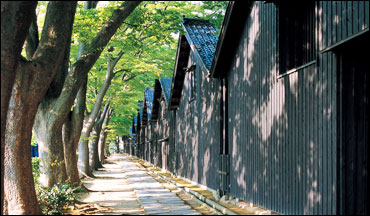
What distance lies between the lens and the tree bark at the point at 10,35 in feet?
20.8

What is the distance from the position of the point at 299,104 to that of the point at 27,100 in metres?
5.64

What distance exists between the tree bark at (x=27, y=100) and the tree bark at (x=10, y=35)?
1.50m

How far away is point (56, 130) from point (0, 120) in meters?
5.68

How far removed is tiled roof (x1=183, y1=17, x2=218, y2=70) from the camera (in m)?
17.5

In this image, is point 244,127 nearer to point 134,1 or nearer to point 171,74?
point 134,1

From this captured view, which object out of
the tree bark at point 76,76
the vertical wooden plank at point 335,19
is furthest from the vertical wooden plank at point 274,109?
the tree bark at point 76,76

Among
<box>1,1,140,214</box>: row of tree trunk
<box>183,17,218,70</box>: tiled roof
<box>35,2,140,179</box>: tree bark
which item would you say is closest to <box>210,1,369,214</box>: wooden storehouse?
<box>183,17,218,70</box>: tiled roof

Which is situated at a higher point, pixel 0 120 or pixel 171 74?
pixel 171 74

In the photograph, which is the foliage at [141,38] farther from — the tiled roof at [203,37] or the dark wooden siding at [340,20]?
the dark wooden siding at [340,20]

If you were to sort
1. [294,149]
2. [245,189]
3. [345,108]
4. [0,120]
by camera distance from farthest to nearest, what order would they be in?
[245,189]
[294,149]
[345,108]
[0,120]

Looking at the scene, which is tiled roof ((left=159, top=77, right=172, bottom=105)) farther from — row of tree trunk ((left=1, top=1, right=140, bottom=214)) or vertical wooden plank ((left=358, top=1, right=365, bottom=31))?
vertical wooden plank ((left=358, top=1, right=365, bottom=31))

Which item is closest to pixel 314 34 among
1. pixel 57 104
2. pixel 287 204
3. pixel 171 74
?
pixel 287 204

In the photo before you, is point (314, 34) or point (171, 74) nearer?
point (314, 34)

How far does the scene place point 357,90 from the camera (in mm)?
7547
